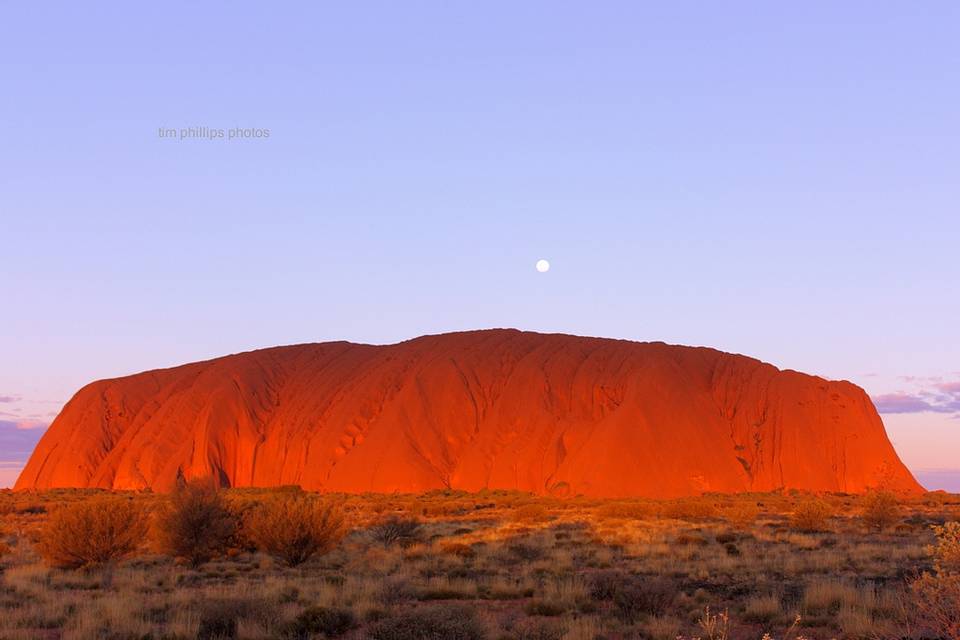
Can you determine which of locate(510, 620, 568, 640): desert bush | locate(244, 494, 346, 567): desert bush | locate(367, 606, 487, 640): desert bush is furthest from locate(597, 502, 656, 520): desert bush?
locate(367, 606, 487, 640): desert bush

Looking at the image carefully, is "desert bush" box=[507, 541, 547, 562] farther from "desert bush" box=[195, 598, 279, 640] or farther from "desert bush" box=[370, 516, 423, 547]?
"desert bush" box=[195, 598, 279, 640]

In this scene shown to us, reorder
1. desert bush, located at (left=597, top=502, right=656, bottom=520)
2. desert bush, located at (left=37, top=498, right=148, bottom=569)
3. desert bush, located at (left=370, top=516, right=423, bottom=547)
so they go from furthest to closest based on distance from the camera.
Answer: desert bush, located at (left=597, top=502, right=656, bottom=520) < desert bush, located at (left=370, top=516, right=423, bottom=547) < desert bush, located at (left=37, top=498, right=148, bottom=569)

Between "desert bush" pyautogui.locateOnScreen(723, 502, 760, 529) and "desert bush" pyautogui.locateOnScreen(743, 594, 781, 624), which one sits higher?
"desert bush" pyautogui.locateOnScreen(743, 594, 781, 624)

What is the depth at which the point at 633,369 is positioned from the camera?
65.1 meters

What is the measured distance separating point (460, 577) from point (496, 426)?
46753 millimetres

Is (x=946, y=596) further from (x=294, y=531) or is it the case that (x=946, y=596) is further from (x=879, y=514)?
(x=879, y=514)

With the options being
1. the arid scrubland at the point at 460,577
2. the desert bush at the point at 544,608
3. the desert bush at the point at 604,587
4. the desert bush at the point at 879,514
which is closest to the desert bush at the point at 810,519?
the arid scrubland at the point at 460,577

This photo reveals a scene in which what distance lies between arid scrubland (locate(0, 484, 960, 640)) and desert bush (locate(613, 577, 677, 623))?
30 mm

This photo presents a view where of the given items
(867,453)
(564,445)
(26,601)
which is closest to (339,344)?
(564,445)

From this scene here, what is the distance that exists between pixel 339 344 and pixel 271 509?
6222 cm

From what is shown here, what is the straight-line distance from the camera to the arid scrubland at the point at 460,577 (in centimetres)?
1127

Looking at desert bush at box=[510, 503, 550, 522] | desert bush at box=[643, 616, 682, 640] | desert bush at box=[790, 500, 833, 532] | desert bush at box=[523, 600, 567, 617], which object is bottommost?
desert bush at box=[510, 503, 550, 522]

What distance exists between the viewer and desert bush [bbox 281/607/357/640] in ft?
37.2

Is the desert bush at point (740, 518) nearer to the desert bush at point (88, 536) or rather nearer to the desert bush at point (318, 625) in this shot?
the desert bush at point (88, 536)
